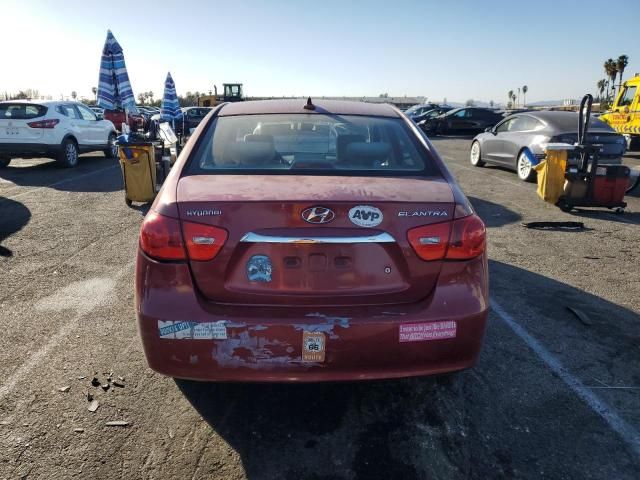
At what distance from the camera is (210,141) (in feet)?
9.53

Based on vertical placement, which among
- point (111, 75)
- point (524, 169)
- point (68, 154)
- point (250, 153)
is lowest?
point (524, 169)

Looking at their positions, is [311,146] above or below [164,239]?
above

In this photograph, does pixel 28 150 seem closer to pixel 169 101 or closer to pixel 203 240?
pixel 169 101

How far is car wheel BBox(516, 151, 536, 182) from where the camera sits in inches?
411

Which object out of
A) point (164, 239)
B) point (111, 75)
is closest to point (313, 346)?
→ point (164, 239)

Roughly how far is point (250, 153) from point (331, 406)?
5.09 feet

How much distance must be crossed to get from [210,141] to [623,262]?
15.8ft

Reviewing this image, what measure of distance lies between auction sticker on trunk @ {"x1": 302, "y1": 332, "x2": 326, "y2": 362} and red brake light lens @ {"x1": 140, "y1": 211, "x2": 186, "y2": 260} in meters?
0.68

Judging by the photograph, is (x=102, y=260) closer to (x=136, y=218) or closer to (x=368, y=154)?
(x=136, y=218)

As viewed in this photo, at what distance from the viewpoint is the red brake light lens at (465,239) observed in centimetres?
226

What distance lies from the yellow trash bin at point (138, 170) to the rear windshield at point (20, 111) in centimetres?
553

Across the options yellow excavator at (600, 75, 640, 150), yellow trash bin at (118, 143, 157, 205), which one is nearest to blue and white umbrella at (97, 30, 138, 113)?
yellow trash bin at (118, 143, 157, 205)

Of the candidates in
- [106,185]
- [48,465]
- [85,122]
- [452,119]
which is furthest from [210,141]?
[452,119]

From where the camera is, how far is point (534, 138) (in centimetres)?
1023
